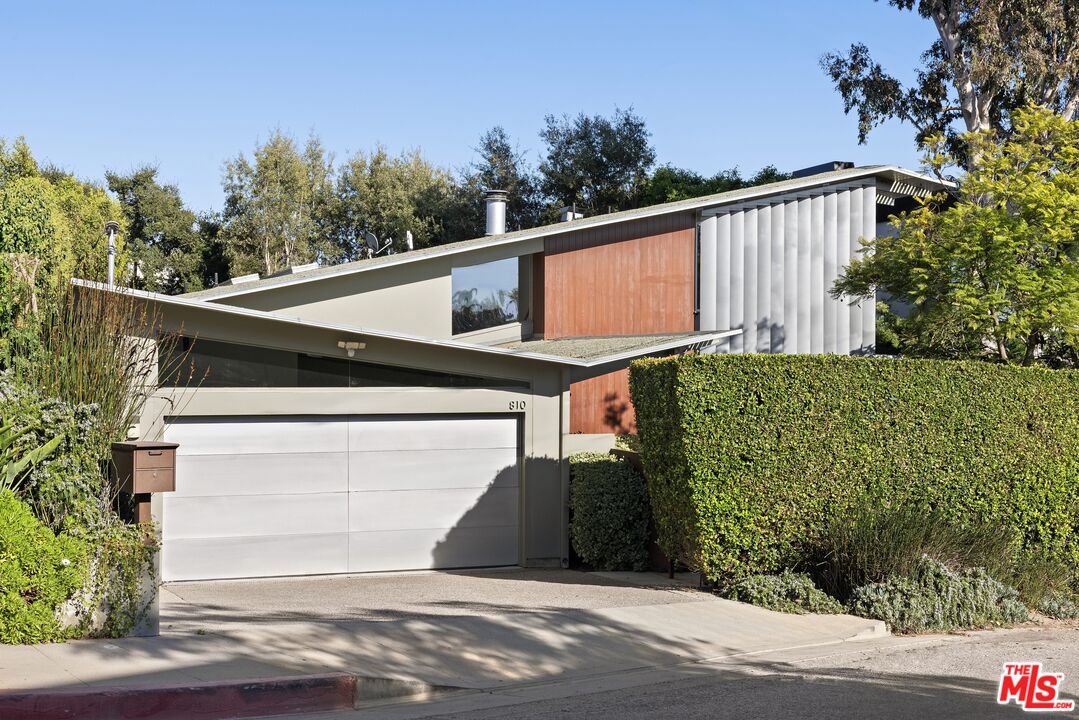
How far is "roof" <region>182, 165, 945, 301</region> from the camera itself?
691 inches

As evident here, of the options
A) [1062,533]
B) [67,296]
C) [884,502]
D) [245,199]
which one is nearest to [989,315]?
[1062,533]

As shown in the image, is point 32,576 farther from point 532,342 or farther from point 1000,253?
point 1000,253

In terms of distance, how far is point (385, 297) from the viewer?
1847cm

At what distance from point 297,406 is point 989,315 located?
10.7 m

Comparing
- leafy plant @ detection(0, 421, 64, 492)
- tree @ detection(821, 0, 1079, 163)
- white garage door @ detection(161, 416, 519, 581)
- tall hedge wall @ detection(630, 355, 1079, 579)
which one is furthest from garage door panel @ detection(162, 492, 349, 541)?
tree @ detection(821, 0, 1079, 163)

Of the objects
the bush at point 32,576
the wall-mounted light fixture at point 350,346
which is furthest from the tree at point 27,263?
the wall-mounted light fixture at point 350,346

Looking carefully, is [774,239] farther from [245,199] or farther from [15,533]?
[245,199]

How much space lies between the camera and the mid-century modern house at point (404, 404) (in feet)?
46.7

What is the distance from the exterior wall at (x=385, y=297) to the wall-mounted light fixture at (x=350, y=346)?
2884mm

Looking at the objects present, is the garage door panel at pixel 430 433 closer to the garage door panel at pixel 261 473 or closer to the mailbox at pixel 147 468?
the garage door panel at pixel 261 473

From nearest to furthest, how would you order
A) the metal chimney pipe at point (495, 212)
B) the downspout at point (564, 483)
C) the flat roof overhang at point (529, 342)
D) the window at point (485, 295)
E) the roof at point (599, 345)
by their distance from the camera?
the flat roof overhang at point (529, 342) < the downspout at point (564, 483) < the roof at point (599, 345) < the window at point (485, 295) < the metal chimney pipe at point (495, 212)

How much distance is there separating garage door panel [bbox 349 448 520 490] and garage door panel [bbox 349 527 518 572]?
2.19 feet

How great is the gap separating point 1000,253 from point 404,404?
9.57 m

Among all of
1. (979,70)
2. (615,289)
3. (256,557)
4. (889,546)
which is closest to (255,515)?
(256,557)
